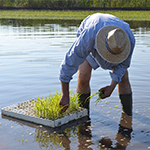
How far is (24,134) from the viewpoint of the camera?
4977 mm

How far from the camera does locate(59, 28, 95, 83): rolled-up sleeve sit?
434cm

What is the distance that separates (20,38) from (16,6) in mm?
24824

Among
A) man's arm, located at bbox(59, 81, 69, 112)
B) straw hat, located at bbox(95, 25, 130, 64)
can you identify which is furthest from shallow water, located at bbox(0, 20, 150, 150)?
straw hat, located at bbox(95, 25, 130, 64)

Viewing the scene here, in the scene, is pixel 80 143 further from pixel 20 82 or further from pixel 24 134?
pixel 20 82

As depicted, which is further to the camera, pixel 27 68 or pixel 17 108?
pixel 27 68

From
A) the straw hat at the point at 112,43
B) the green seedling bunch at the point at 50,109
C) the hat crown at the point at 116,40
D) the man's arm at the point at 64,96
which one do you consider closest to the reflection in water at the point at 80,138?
the green seedling bunch at the point at 50,109

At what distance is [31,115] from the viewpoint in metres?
5.47

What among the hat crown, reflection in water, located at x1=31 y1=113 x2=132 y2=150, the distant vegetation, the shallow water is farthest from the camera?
the distant vegetation

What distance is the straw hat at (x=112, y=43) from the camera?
421cm

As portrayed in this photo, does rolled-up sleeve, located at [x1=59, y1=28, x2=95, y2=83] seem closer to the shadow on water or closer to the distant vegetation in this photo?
the shadow on water

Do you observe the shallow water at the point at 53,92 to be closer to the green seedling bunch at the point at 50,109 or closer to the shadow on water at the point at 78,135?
the shadow on water at the point at 78,135

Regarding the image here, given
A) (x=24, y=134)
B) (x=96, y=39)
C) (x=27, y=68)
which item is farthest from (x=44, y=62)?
(x=96, y=39)

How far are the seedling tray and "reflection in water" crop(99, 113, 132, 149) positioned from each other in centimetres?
75

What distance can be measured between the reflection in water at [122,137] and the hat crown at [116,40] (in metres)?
1.41
